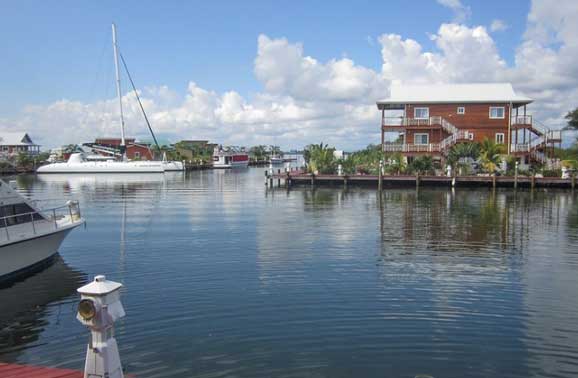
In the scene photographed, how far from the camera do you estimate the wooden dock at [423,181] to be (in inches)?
1775

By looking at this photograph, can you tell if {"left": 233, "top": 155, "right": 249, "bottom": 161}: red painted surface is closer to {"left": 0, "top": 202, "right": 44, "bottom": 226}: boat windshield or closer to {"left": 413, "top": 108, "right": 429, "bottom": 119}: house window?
{"left": 413, "top": 108, "right": 429, "bottom": 119}: house window

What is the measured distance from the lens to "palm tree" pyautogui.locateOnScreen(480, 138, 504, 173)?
49312 millimetres

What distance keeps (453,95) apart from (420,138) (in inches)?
268

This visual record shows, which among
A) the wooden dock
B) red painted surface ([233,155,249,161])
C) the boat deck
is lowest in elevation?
the boat deck

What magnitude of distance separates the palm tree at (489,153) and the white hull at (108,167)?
52.2 meters

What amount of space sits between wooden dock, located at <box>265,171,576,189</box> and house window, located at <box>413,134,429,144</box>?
8251 millimetres

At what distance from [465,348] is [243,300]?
5.24 meters

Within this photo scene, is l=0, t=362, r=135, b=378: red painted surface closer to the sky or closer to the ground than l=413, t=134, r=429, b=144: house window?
closer to the ground

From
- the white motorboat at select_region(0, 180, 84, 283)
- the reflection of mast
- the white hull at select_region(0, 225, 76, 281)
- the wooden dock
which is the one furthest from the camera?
the wooden dock

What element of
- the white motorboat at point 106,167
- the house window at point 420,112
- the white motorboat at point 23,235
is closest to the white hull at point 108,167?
the white motorboat at point 106,167

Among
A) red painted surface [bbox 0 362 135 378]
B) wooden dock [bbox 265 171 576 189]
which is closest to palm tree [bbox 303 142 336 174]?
wooden dock [bbox 265 171 576 189]

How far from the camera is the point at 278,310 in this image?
1155cm

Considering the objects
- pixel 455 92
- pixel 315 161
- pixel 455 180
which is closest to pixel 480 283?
pixel 455 180

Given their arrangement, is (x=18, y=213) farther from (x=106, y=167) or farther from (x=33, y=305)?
(x=106, y=167)
